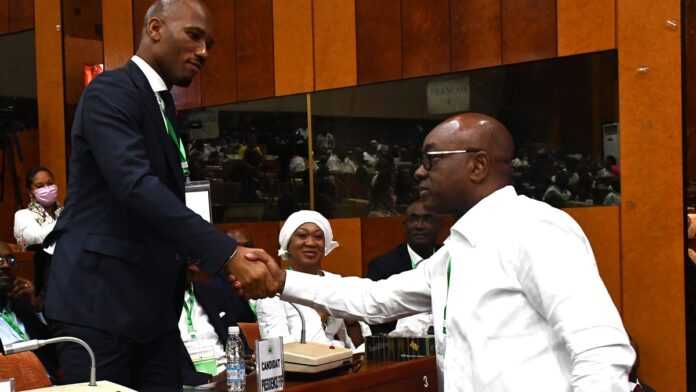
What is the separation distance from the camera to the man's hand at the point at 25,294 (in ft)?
13.9

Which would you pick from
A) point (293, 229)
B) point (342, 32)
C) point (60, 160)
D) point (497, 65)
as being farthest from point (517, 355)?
point (60, 160)

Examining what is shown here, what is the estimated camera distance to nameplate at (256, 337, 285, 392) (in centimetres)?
269

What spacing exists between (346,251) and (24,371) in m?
3.51

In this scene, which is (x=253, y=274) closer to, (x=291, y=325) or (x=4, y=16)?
(x=291, y=325)

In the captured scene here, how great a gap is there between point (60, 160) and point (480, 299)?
6.81 metres

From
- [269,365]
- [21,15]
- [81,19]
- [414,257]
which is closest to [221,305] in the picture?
[414,257]

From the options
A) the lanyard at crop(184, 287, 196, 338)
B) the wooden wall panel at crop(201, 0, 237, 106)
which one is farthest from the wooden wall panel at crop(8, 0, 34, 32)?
the lanyard at crop(184, 287, 196, 338)

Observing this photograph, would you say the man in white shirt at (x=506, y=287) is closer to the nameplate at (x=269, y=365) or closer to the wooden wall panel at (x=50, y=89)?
the nameplate at (x=269, y=365)

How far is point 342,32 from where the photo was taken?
248 inches

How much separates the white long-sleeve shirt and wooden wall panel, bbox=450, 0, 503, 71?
346 centimetres

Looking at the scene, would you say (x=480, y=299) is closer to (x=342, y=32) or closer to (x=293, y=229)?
(x=293, y=229)

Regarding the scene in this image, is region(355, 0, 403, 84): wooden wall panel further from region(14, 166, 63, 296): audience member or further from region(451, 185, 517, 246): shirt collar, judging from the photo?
region(451, 185, 517, 246): shirt collar

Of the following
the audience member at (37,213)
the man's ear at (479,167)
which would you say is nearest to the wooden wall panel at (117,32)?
the audience member at (37,213)

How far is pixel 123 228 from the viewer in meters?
2.18
